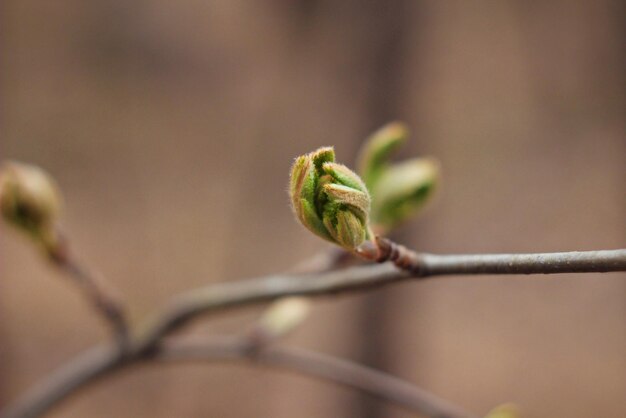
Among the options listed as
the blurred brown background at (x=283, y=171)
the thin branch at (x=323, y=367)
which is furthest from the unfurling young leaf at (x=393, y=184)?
the blurred brown background at (x=283, y=171)

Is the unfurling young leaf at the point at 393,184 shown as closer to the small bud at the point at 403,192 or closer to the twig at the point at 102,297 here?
the small bud at the point at 403,192

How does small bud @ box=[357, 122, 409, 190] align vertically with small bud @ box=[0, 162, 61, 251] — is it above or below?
below

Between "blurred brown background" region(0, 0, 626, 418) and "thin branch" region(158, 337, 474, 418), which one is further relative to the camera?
"blurred brown background" region(0, 0, 626, 418)

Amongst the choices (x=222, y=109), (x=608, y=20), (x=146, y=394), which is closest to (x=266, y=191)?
(x=222, y=109)

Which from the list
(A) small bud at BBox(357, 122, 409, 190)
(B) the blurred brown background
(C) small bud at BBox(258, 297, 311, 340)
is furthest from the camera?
(B) the blurred brown background

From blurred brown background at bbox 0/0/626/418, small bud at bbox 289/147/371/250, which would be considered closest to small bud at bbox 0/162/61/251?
small bud at bbox 289/147/371/250

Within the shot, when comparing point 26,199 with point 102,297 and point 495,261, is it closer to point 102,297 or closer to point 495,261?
point 102,297

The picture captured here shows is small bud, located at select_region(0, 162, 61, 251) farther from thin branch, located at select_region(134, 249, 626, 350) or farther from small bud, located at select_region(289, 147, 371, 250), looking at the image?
small bud, located at select_region(289, 147, 371, 250)
